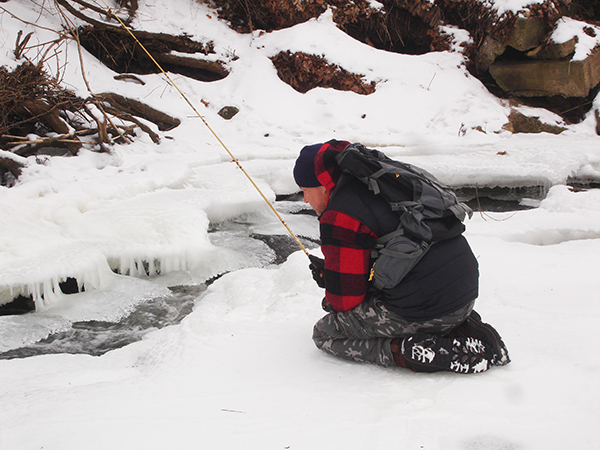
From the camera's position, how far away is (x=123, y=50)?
9.45 metres

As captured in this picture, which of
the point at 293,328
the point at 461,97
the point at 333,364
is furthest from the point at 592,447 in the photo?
the point at 461,97

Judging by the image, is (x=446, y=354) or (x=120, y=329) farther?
(x=120, y=329)

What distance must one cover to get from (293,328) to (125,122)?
5929 mm

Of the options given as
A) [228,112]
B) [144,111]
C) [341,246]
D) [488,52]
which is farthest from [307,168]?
[488,52]

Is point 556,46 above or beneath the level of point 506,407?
above

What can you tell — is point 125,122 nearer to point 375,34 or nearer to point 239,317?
point 239,317

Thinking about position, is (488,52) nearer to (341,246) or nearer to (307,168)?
(307,168)

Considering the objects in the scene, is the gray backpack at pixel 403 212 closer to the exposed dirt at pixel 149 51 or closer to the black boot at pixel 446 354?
the black boot at pixel 446 354

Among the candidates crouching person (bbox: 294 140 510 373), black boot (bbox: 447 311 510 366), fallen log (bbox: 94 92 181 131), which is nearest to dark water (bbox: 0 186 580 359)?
crouching person (bbox: 294 140 510 373)

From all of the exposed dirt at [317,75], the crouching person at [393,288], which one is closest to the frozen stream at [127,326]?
the crouching person at [393,288]

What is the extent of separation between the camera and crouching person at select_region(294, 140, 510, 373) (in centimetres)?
194

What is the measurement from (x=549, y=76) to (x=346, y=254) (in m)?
10.2

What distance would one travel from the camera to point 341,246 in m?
1.95

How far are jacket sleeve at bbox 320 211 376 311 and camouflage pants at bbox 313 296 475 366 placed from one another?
0.33ft
